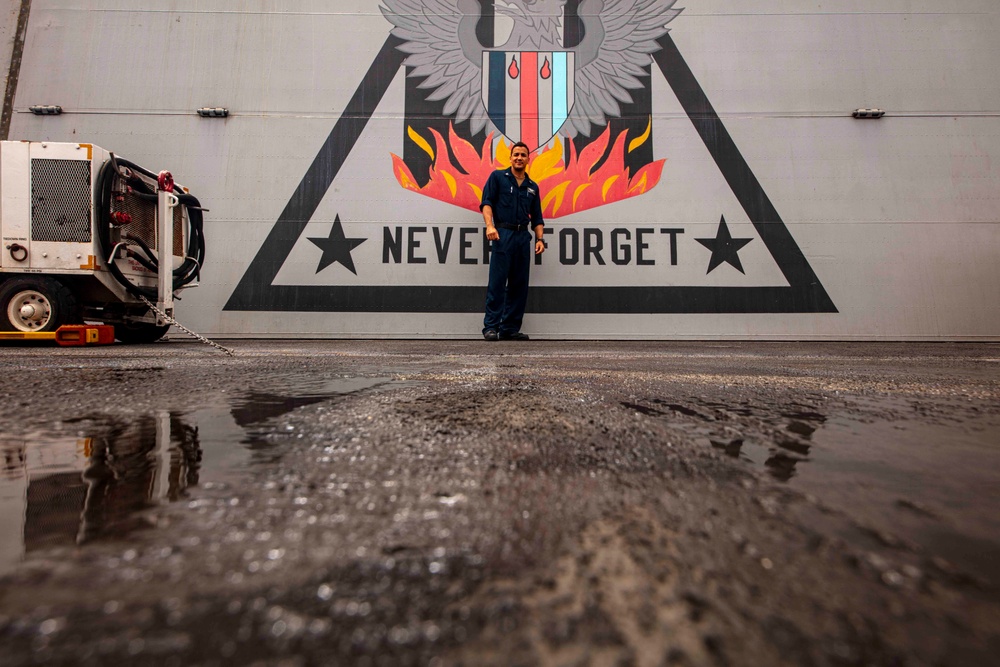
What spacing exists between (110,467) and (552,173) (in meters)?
3.55

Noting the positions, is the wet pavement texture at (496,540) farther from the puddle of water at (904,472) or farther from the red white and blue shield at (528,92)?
the red white and blue shield at (528,92)

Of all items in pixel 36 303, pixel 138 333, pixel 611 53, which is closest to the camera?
pixel 36 303

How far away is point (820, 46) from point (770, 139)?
2.74 ft

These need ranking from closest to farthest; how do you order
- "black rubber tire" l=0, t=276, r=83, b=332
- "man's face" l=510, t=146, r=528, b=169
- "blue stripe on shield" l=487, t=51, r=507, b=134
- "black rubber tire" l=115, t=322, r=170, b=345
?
"black rubber tire" l=0, t=276, r=83, b=332
"black rubber tire" l=115, t=322, r=170, b=345
"man's face" l=510, t=146, r=528, b=169
"blue stripe on shield" l=487, t=51, r=507, b=134

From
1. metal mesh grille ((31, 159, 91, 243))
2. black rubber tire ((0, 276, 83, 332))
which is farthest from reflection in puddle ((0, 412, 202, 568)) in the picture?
metal mesh grille ((31, 159, 91, 243))

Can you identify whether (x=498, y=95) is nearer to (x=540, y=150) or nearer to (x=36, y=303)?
(x=540, y=150)

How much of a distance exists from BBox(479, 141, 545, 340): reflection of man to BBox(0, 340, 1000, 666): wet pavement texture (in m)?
2.74

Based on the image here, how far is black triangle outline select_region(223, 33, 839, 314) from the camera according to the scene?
350 centimetres

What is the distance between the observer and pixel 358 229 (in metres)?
3.56

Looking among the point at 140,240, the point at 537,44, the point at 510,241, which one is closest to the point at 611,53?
the point at 537,44

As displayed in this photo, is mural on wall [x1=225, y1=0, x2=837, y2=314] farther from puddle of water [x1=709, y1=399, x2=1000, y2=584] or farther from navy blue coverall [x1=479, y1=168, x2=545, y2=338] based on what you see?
puddle of water [x1=709, y1=399, x2=1000, y2=584]

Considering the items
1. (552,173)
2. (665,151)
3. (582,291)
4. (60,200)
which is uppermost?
(665,151)

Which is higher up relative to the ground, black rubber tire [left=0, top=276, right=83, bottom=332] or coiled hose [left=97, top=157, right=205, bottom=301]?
coiled hose [left=97, top=157, right=205, bottom=301]

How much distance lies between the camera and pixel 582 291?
355cm
